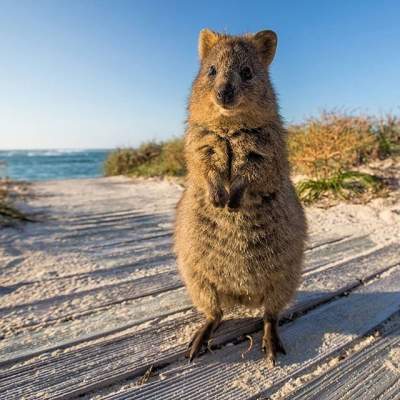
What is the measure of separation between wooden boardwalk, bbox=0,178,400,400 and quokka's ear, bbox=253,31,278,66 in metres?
1.59

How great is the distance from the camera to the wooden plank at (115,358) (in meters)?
1.46

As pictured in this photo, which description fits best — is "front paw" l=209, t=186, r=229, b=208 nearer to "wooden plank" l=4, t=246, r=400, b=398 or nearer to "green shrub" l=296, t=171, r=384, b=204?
"wooden plank" l=4, t=246, r=400, b=398

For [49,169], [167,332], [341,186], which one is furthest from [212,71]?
[49,169]

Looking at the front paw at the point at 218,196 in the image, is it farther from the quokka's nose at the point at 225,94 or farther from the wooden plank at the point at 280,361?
the wooden plank at the point at 280,361

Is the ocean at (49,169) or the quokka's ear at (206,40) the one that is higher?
the quokka's ear at (206,40)

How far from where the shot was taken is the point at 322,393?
4.72 ft

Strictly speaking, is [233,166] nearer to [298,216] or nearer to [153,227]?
[298,216]

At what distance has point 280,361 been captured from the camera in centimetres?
164

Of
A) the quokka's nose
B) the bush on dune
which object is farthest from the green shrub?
the bush on dune

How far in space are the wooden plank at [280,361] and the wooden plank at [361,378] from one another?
8 cm

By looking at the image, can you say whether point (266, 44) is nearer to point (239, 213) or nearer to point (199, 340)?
point (239, 213)

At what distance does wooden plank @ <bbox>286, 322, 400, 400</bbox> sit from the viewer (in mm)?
1426

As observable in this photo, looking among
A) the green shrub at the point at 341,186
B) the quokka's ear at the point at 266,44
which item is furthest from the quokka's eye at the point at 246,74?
the green shrub at the point at 341,186

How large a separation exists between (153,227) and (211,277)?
2.44 m
